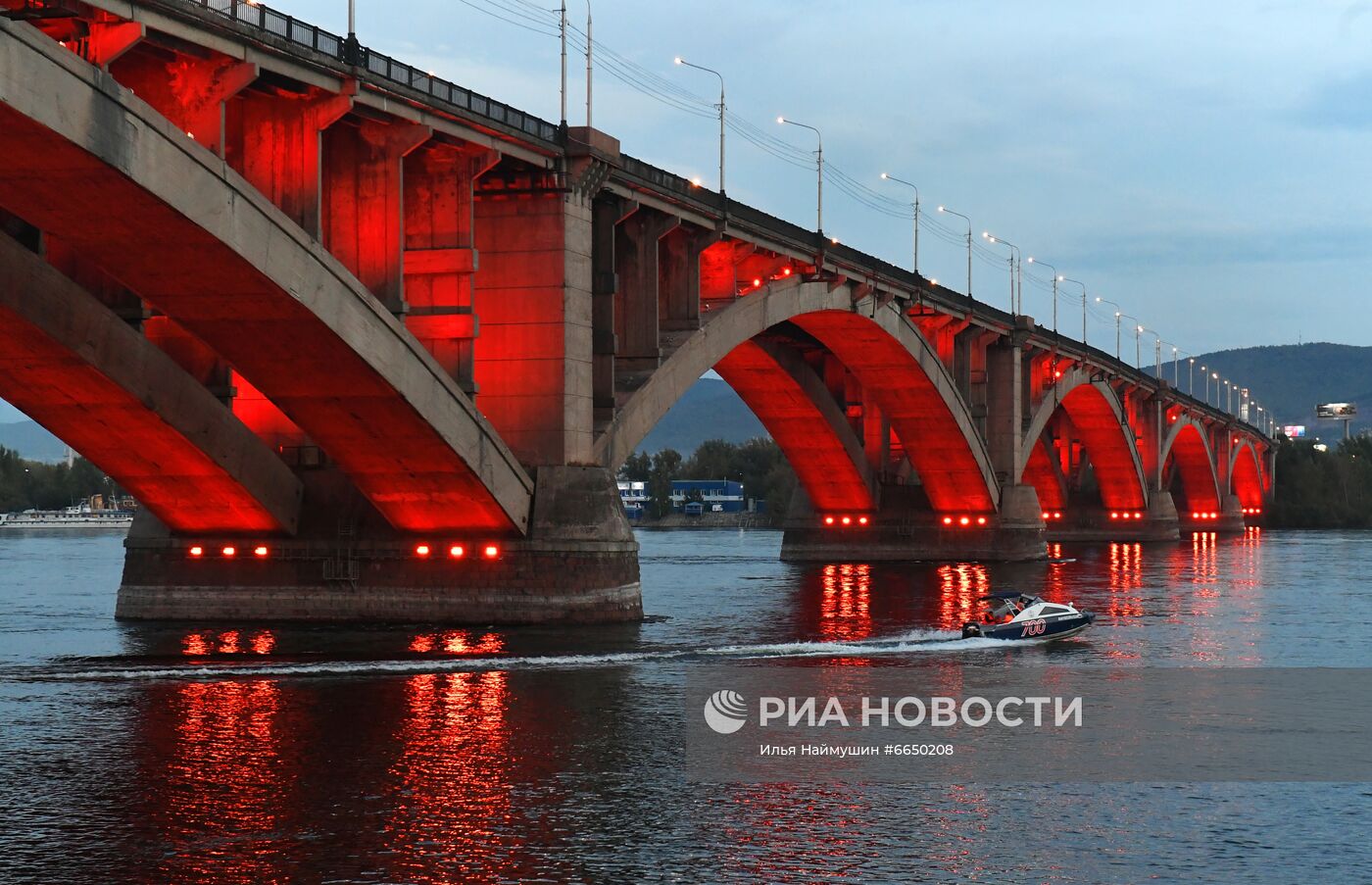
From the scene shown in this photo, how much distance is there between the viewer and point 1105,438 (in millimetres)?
123688

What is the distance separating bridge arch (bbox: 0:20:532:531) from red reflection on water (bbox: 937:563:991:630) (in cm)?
1552

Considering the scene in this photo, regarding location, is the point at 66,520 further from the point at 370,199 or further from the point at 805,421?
the point at 370,199

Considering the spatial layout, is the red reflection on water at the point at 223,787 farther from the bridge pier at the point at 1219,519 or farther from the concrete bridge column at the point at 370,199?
the bridge pier at the point at 1219,519

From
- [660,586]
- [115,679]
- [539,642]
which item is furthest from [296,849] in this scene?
[660,586]


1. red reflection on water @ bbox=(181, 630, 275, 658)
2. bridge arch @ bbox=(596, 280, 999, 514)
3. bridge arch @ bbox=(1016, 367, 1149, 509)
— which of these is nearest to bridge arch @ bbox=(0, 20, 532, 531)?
red reflection on water @ bbox=(181, 630, 275, 658)

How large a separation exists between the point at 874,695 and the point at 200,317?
51.7 feet

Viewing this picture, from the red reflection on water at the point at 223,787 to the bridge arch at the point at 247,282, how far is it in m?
7.71

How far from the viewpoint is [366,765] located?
25375mm

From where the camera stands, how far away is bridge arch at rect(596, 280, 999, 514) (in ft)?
168

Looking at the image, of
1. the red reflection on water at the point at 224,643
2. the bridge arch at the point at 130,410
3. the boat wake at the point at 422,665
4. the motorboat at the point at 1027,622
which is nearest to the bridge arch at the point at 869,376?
the boat wake at the point at 422,665

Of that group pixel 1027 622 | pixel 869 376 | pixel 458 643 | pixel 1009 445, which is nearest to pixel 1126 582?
pixel 869 376

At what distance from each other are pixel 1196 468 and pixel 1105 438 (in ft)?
163

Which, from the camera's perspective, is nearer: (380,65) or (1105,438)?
(380,65)

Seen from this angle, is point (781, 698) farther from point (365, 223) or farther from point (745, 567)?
point (745, 567)
